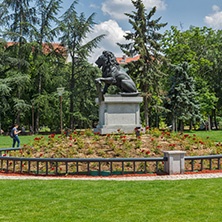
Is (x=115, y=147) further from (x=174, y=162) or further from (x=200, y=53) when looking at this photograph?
(x=200, y=53)

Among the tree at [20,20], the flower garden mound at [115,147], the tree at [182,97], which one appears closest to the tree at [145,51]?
the tree at [182,97]

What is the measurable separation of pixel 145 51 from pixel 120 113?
2173 cm

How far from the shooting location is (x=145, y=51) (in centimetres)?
3303

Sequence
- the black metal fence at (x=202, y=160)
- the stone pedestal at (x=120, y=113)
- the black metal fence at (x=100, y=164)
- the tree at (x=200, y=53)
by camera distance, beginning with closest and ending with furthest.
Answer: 1. the black metal fence at (x=100, y=164)
2. the black metal fence at (x=202, y=160)
3. the stone pedestal at (x=120, y=113)
4. the tree at (x=200, y=53)

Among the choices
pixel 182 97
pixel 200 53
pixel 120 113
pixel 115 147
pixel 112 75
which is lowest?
pixel 115 147

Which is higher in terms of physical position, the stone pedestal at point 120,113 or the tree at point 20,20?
the tree at point 20,20

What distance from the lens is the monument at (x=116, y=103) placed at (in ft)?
41.4

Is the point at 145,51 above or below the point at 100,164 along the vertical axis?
above

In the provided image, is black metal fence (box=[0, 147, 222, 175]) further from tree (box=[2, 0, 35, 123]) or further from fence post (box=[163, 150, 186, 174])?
tree (box=[2, 0, 35, 123])

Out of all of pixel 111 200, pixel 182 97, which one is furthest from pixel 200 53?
pixel 111 200

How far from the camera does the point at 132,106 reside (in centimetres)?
1290

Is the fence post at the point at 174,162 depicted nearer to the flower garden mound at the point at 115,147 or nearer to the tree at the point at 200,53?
the flower garden mound at the point at 115,147

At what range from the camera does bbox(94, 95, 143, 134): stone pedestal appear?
41.3 feet

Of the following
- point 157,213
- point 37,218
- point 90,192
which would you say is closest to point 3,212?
point 37,218
